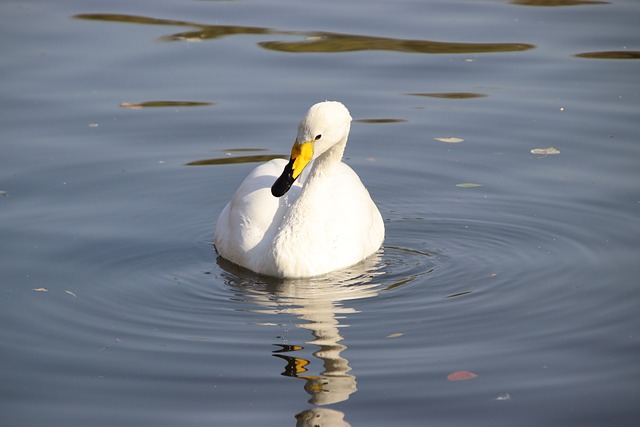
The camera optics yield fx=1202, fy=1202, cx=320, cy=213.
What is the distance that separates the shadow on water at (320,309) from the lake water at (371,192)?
0.03 meters

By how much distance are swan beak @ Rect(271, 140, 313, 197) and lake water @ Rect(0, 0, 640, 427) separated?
0.80m

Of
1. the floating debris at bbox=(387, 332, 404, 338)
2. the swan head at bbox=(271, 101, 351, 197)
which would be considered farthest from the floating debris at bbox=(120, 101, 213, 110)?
the floating debris at bbox=(387, 332, 404, 338)

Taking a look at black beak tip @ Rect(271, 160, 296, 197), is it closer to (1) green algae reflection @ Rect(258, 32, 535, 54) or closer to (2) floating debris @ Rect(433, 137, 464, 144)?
(2) floating debris @ Rect(433, 137, 464, 144)

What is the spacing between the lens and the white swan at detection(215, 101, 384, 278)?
33.1ft

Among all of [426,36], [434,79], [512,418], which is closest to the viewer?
[512,418]

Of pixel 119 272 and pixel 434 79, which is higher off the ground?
pixel 434 79

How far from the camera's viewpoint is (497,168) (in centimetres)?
1232

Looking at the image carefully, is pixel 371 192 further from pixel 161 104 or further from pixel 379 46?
pixel 379 46

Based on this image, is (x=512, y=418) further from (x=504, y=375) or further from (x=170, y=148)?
(x=170, y=148)

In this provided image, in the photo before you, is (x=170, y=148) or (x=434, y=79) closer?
(x=170, y=148)

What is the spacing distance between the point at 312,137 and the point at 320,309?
158 centimetres

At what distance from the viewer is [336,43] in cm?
1662

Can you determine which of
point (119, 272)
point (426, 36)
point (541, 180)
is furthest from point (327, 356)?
point (426, 36)

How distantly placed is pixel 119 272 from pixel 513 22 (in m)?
9.35
